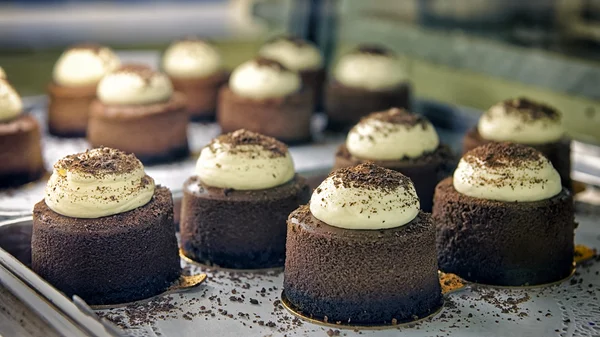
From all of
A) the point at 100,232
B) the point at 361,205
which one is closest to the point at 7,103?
the point at 100,232

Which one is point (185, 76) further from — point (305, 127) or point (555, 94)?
point (555, 94)

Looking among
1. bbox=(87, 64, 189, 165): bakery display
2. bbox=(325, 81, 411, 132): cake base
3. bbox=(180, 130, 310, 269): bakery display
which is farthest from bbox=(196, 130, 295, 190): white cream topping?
bbox=(325, 81, 411, 132): cake base

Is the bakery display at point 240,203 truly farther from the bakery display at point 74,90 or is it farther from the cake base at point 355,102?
the bakery display at point 74,90

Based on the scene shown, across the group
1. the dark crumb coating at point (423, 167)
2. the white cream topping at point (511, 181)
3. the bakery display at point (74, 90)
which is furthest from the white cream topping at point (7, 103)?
the white cream topping at point (511, 181)

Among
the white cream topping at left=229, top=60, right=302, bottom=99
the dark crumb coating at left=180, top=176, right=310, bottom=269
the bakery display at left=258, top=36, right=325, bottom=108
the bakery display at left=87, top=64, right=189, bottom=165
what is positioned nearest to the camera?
the dark crumb coating at left=180, top=176, right=310, bottom=269

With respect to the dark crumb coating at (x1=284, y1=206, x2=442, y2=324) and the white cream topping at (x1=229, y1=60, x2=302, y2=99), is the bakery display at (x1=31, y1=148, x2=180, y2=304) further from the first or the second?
the white cream topping at (x1=229, y1=60, x2=302, y2=99)

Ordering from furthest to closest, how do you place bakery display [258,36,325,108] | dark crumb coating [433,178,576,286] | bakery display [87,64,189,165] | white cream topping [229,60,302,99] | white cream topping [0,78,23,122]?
bakery display [258,36,325,108] → white cream topping [229,60,302,99] → bakery display [87,64,189,165] → white cream topping [0,78,23,122] → dark crumb coating [433,178,576,286]
